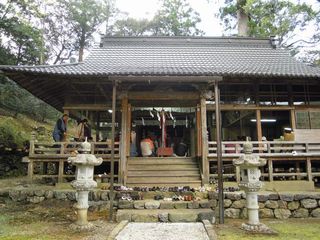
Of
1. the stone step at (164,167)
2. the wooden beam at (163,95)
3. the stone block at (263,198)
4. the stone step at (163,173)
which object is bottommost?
the stone block at (263,198)

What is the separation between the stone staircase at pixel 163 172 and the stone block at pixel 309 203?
3.40 meters

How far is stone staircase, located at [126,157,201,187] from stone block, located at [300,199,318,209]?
3397 millimetres

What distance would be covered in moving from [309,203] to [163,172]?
4993 millimetres

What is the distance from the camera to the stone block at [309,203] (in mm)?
9031

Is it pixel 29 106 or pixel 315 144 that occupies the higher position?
pixel 29 106

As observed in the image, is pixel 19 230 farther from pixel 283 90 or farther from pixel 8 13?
pixel 8 13

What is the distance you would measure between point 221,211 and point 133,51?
1139cm

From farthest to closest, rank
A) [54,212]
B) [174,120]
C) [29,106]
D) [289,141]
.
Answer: [29,106] → [174,120] → [289,141] → [54,212]

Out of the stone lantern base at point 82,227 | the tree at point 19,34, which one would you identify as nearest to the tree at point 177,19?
the tree at point 19,34

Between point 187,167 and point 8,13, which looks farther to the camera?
point 8,13

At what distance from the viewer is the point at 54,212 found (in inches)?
334

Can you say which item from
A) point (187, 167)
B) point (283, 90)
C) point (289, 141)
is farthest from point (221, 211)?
point (283, 90)

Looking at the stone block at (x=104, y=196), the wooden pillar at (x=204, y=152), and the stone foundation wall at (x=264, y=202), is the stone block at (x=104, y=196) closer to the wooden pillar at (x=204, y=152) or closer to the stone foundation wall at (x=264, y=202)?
the stone foundation wall at (x=264, y=202)

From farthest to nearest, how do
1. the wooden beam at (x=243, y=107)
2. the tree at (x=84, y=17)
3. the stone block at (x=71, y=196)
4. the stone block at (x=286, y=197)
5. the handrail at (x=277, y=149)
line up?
the tree at (x=84, y=17)
the wooden beam at (x=243, y=107)
the handrail at (x=277, y=149)
the stone block at (x=71, y=196)
the stone block at (x=286, y=197)
